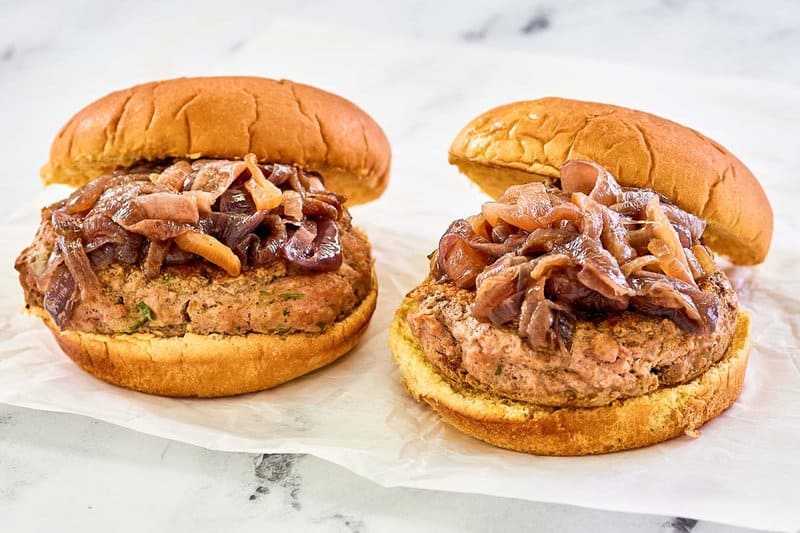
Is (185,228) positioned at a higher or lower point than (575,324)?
higher

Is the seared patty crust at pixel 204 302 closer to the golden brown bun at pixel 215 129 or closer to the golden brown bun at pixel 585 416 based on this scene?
the golden brown bun at pixel 585 416

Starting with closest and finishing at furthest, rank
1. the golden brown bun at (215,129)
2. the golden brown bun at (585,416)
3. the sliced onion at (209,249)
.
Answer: the golden brown bun at (585,416) < the sliced onion at (209,249) < the golden brown bun at (215,129)

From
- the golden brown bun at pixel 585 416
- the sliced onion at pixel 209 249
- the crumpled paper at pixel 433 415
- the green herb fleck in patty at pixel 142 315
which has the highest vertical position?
the sliced onion at pixel 209 249

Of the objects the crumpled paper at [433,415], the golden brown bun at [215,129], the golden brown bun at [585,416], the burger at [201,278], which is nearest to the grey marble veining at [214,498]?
the crumpled paper at [433,415]

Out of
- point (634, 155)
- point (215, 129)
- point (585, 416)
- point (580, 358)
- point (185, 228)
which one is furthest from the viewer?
point (215, 129)

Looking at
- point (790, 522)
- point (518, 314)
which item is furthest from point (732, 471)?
point (518, 314)

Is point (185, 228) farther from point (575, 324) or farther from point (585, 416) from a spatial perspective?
point (585, 416)

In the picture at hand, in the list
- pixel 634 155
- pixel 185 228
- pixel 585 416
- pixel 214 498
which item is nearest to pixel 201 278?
pixel 185 228

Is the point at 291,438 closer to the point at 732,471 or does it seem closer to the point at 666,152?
the point at 732,471
